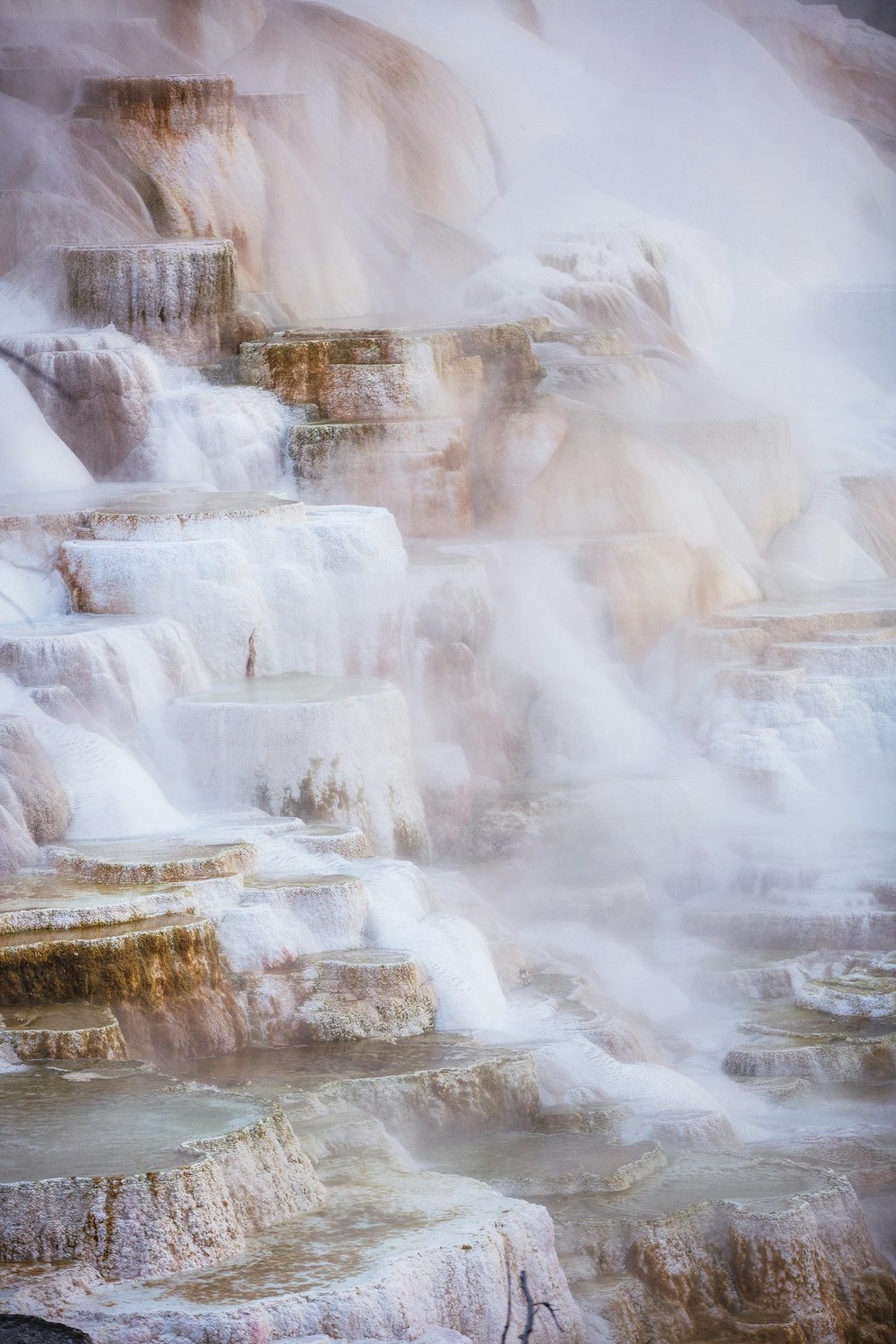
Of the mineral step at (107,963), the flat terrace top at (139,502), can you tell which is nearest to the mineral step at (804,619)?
the flat terrace top at (139,502)

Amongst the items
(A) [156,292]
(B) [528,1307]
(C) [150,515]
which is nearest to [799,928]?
(C) [150,515]

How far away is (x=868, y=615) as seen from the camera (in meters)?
12.1

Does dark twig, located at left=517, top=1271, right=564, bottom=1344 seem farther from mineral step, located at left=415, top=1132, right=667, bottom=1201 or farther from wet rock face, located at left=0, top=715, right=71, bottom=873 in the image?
wet rock face, located at left=0, top=715, right=71, bottom=873

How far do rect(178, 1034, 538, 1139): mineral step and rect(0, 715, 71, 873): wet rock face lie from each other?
4.40 ft

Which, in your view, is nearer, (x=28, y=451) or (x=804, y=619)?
(x=28, y=451)

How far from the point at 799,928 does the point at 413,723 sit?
2407 mm

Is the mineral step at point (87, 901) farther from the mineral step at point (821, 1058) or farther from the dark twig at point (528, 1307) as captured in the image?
the mineral step at point (821, 1058)

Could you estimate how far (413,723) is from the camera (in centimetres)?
1063

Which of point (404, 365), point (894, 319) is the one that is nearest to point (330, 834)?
point (404, 365)

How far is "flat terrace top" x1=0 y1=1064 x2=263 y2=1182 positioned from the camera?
4.78 meters

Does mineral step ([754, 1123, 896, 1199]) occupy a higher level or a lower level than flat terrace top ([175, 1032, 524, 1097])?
higher

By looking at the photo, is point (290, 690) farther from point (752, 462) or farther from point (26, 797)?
point (752, 462)

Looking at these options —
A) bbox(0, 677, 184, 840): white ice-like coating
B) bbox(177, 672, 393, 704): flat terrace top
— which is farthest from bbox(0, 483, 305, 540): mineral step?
bbox(0, 677, 184, 840): white ice-like coating

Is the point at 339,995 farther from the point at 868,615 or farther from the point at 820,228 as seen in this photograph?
the point at 820,228
